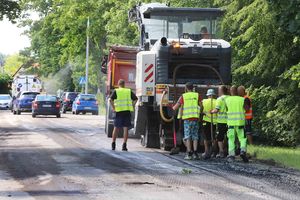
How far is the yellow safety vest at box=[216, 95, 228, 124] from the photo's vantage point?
52.2ft

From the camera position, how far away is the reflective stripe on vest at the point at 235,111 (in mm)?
15477

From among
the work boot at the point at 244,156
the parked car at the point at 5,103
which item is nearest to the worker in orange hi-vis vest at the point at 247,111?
the work boot at the point at 244,156

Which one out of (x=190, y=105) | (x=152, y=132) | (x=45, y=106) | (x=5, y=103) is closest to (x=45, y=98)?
(x=45, y=106)

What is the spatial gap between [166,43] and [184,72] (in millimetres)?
919

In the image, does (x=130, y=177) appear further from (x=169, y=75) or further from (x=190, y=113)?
(x=169, y=75)

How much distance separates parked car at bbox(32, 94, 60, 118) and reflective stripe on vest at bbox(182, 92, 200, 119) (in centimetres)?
2541

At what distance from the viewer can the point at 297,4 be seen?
15.0 meters

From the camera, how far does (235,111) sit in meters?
15.5

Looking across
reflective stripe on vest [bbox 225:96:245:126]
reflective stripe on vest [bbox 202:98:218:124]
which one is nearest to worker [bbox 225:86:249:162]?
reflective stripe on vest [bbox 225:96:245:126]

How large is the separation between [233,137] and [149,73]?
3.30m

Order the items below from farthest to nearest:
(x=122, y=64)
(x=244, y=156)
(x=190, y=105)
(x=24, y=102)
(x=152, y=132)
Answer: (x=24, y=102) → (x=122, y=64) → (x=152, y=132) → (x=190, y=105) → (x=244, y=156)

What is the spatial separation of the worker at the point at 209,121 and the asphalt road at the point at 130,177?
2.51 ft

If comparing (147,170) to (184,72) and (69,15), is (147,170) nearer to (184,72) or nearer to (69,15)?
(184,72)

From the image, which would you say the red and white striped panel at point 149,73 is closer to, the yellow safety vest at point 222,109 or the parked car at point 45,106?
the yellow safety vest at point 222,109
